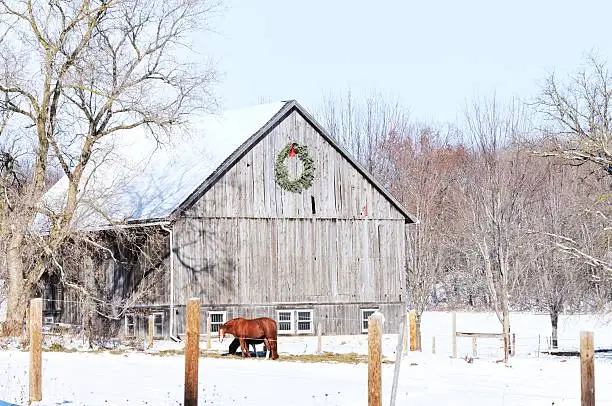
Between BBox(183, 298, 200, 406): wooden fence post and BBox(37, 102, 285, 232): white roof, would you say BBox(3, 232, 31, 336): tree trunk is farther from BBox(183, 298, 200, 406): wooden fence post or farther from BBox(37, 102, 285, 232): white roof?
BBox(183, 298, 200, 406): wooden fence post

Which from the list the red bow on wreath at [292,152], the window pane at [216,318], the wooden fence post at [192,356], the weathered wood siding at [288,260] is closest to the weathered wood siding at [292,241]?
the weathered wood siding at [288,260]

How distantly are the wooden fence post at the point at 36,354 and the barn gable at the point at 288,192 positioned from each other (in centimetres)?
1925

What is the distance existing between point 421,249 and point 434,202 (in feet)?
27.5

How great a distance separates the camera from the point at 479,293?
7088 centimetres

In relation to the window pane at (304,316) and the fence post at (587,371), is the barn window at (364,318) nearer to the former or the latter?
the window pane at (304,316)

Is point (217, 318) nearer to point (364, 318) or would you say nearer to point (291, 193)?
point (291, 193)

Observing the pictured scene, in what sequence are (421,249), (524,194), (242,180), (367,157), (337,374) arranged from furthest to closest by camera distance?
(367,157) < (524,194) < (421,249) < (242,180) < (337,374)

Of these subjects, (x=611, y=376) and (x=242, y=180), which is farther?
(x=242, y=180)

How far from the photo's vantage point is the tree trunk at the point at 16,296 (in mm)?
31777

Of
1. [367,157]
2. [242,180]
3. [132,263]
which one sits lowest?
[132,263]

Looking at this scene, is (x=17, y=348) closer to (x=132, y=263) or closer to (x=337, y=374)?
(x=132, y=263)

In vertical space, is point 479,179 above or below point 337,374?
above

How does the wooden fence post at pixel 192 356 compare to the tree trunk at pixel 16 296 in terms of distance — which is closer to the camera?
the wooden fence post at pixel 192 356

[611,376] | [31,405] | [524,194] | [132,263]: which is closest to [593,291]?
[524,194]
